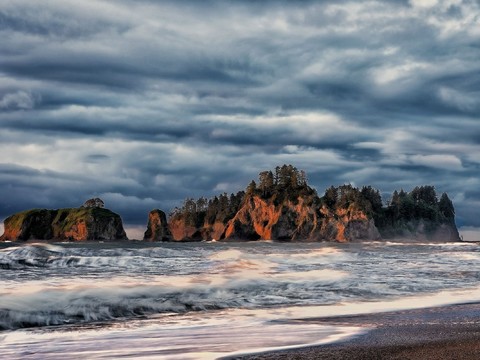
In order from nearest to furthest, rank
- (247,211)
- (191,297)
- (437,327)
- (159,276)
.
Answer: (437,327)
(191,297)
(159,276)
(247,211)

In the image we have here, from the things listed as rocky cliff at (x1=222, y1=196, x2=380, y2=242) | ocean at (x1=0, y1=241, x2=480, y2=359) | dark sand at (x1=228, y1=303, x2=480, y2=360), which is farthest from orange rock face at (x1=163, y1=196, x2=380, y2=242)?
dark sand at (x1=228, y1=303, x2=480, y2=360)

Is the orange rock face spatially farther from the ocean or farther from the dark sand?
the dark sand

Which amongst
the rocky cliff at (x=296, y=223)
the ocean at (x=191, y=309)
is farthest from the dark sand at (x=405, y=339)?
the rocky cliff at (x=296, y=223)

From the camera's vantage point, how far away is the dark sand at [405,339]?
6930mm

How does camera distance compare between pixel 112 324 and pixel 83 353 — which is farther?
pixel 112 324

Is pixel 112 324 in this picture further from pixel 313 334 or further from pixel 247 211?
pixel 247 211

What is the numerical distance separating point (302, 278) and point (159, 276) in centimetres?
473

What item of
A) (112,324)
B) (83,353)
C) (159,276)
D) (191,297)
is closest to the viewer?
(83,353)

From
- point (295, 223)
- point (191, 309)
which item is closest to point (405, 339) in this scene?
point (191, 309)

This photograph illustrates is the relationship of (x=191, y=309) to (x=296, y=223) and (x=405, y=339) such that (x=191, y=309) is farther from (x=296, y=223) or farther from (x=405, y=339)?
(x=296, y=223)

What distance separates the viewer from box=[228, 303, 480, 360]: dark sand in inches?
273

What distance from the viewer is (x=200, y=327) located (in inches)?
372

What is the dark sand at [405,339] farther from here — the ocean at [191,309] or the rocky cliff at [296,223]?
the rocky cliff at [296,223]

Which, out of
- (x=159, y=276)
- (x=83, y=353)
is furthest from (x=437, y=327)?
(x=159, y=276)
